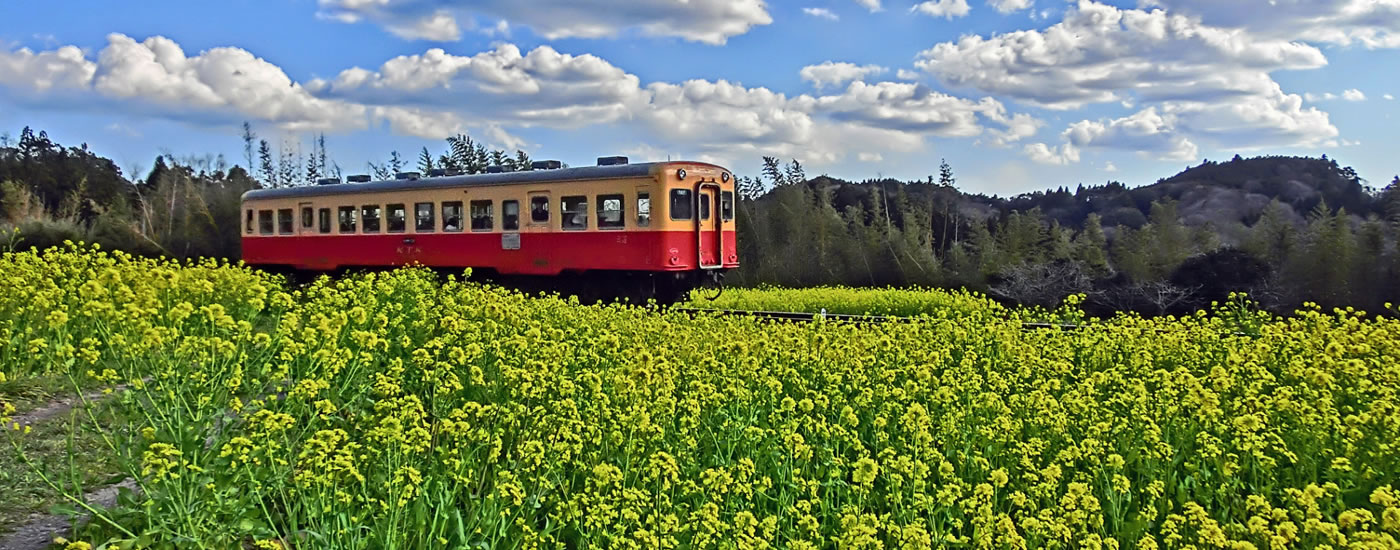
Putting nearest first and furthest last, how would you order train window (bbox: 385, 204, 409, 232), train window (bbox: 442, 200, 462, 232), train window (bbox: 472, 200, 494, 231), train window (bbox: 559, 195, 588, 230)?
1. train window (bbox: 559, 195, 588, 230)
2. train window (bbox: 472, 200, 494, 231)
3. train window (bbox: 442, 200, 462, 232)
4. train window (bbox: 385, 204, 409, 232)

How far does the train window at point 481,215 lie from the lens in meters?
14.7

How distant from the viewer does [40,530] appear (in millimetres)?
4309

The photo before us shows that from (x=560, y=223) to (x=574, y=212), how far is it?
26 centimetres

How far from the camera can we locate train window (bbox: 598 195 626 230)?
43.6 ft

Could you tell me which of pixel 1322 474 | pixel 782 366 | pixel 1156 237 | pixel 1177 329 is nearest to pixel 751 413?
pixel 782 366

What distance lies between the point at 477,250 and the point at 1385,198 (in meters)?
13.4

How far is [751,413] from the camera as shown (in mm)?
5156

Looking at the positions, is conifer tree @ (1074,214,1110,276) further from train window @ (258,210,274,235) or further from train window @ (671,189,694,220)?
train window @ (258,210,274,235)

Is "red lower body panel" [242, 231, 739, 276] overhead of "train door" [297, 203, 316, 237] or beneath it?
beneath

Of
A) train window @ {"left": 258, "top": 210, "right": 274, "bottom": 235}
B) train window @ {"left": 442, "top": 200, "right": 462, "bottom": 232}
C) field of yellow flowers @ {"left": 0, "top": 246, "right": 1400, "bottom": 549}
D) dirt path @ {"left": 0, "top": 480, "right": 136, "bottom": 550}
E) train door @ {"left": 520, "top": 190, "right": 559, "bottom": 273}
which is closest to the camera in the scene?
field of yellow flowers @ {"left": 0, "top": 246, "right": 1400, "bottom": 549}

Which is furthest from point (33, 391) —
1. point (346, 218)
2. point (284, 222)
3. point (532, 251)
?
point (284, 222)

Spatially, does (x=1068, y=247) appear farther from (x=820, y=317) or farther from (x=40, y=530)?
(x=40, y=530)

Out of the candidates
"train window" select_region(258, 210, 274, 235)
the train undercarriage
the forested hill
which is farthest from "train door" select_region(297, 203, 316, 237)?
the forested hill

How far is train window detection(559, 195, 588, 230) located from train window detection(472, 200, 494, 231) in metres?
1.43
